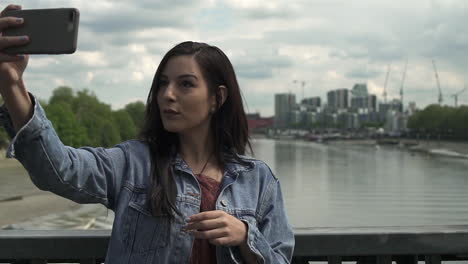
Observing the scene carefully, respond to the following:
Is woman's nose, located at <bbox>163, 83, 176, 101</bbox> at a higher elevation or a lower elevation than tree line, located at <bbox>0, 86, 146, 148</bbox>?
higher

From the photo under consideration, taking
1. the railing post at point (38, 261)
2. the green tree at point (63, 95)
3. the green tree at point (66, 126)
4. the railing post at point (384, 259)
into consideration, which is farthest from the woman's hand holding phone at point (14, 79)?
the green tree at point (63, 95)

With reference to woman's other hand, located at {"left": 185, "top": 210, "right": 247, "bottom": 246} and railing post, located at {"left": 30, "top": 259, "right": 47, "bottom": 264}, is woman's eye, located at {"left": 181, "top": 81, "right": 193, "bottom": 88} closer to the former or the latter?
woman's other hand, located at {"left": 185, "top": 210, "right": 247, "bottom": 246}

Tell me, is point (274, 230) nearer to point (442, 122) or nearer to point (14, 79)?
point (14, 79)

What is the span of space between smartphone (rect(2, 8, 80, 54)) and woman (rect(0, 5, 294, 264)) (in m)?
0.22

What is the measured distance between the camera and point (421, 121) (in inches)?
4751

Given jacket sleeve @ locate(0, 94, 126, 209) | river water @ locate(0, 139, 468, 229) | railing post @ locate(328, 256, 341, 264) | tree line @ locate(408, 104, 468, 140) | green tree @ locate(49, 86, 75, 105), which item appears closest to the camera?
jacket sleeve @ locate(0, 94, 126, 209)

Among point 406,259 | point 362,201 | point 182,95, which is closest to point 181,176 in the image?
point 182,95

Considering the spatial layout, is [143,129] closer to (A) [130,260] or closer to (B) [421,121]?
(A) [130,260]

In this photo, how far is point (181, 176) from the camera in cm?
213

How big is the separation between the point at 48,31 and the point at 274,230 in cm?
109

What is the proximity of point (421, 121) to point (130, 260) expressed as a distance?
125 meters

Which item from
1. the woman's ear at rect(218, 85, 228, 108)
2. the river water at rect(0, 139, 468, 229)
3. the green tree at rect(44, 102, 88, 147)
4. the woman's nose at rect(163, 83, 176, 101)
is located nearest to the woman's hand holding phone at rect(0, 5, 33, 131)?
the woman's nose at rect(163, 83, 176, 101)

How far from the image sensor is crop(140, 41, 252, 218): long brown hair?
204 cm

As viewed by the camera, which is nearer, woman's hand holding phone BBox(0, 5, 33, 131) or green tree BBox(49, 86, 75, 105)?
woman's hand holding phone BBox(0, 5, 33, 131)
